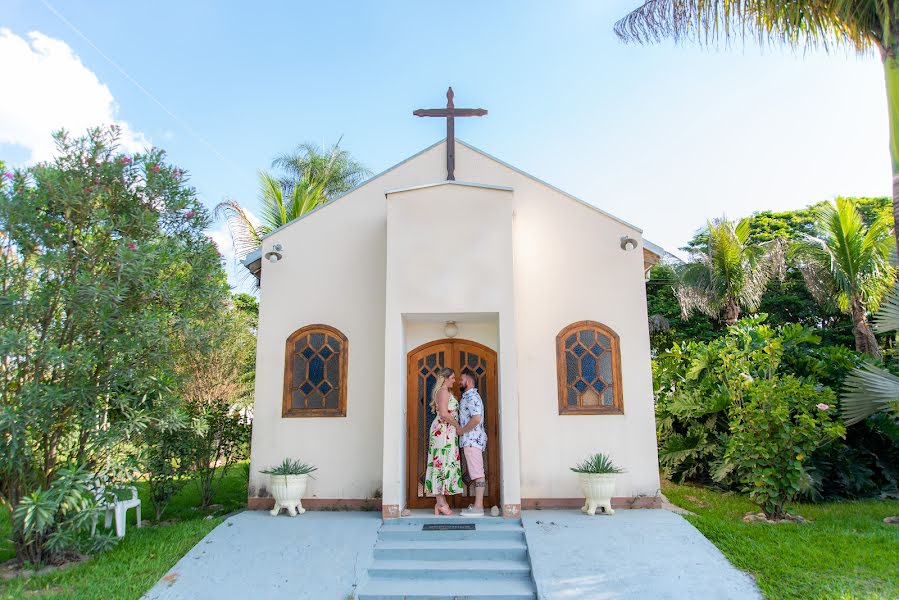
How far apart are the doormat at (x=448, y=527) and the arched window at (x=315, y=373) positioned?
2212 mm

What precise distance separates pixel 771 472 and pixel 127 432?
8110mm

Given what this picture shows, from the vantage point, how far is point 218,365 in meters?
12.9

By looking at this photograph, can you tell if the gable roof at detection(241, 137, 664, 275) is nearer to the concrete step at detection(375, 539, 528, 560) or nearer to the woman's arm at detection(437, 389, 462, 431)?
the woman's arm at detection(437, 389, 462, 431)

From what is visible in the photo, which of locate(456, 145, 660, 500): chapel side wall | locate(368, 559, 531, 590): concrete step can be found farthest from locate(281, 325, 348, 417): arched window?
locate(368, 559, 531, 590): concrete step

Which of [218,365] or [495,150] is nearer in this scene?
[495,150]

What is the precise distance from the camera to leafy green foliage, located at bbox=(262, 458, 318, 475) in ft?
27.5

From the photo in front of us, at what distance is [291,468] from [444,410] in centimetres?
236

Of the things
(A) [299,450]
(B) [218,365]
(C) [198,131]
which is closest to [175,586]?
(A) [299,450]

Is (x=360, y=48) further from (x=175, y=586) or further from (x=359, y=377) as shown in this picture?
(x=175, y=586)

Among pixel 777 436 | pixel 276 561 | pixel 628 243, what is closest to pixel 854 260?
pixel 777 436

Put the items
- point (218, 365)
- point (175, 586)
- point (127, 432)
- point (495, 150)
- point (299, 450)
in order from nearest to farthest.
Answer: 1. point (175, 586)
2. point (127, 432)
3. point (299, 450)
4. point (495, 150)
5. point (218, 365)

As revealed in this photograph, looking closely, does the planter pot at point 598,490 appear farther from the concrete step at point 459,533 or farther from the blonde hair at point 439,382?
the blonde hair at point 439,382

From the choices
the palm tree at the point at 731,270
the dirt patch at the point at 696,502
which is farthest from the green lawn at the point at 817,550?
the palm tree at the point at 731,270

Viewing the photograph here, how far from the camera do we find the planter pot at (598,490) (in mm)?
8070
